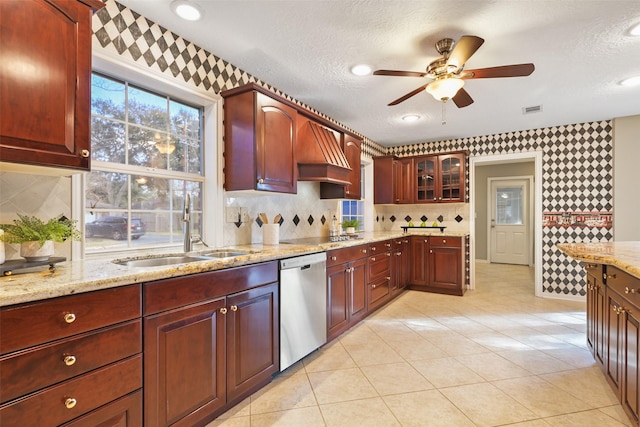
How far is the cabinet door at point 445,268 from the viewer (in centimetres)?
447

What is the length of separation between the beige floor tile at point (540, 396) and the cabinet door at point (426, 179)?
326 centimetres

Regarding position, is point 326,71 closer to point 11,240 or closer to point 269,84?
point 269,84

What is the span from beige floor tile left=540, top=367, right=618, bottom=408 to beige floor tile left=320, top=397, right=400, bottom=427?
1.28m

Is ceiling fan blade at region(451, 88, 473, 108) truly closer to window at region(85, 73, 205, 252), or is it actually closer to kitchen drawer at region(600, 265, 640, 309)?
kitchen drawer at region(600, 265, 640, 309)

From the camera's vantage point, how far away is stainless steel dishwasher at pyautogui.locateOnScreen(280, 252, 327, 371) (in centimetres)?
222

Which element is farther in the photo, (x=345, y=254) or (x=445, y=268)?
(x=445, y=268)

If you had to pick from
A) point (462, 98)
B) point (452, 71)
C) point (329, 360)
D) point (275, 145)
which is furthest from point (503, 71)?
point (329, 360)

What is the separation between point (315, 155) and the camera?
3.01 m

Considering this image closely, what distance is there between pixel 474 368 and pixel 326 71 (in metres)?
2.73

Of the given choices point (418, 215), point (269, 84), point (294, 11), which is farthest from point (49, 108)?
point (418, 215)

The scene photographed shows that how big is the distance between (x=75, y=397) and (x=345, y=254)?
2217 millimetres

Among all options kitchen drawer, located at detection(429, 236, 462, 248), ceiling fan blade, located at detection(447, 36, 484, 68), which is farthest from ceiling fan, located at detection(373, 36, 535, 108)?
kitchen drawer, located at detection(429, 236, 462, 248)

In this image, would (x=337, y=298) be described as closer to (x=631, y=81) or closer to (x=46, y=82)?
(x=46, y=82)

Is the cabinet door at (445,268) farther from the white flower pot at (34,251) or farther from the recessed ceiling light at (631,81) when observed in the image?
the white flower pot at (34,251)
